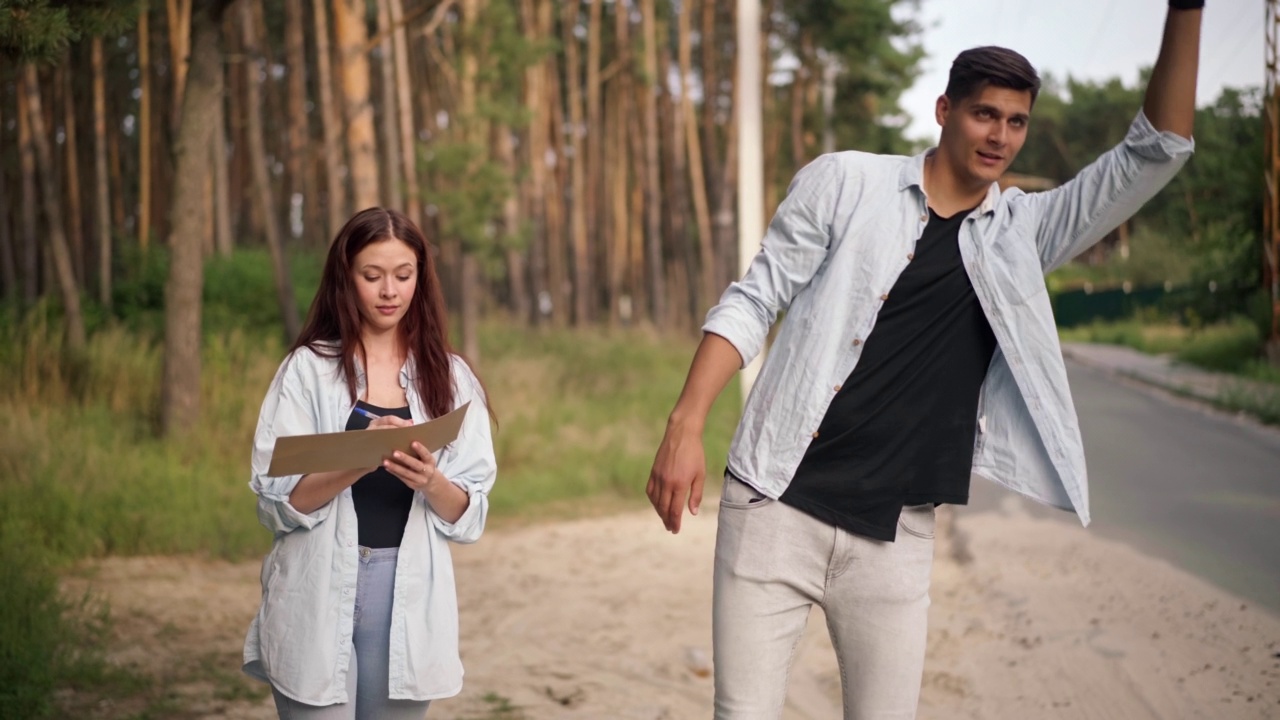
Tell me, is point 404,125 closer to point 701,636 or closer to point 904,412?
point 701,636

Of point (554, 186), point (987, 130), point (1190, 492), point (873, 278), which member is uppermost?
point (987, 130)

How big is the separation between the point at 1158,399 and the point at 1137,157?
60.7 ft

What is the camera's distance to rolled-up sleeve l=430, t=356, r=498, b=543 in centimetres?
349

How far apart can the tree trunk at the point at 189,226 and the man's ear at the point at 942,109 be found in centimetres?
920

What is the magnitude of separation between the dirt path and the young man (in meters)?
2.97

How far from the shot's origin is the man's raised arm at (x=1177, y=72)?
308cm

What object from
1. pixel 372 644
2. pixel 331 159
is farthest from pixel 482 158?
pixel 372 644

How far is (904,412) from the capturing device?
3.32m

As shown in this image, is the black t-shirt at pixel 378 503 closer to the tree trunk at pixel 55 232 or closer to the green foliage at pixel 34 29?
the green foliage at pixel 34 29

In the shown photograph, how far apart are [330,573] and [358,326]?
1.98ft

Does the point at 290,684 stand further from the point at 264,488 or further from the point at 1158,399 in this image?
the point at 1158,399

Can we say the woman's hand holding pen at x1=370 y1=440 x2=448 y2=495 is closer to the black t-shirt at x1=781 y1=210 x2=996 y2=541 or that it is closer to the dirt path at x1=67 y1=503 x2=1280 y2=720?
the black t-shirt at x1=781 y1=210 x2=996 y2=541

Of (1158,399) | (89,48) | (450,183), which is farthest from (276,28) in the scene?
(1158,399)

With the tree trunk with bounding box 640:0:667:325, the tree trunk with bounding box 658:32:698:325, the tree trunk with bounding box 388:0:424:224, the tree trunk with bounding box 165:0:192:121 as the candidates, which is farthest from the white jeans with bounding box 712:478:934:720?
the tree trunk with bounding box 658:32:698:325
